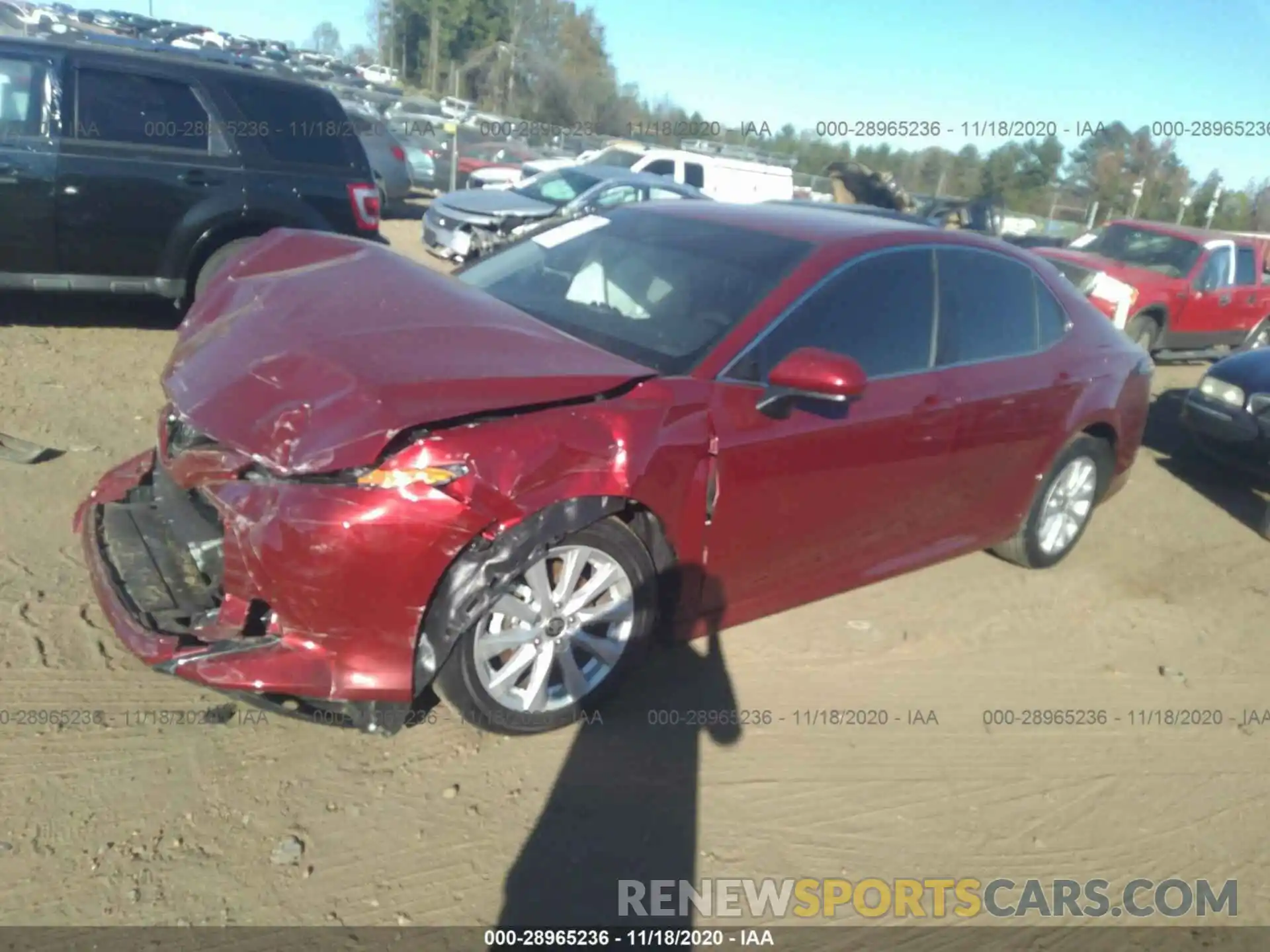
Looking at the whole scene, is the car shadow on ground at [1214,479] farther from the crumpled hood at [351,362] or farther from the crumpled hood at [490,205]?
the crumpled hood at [490,205]

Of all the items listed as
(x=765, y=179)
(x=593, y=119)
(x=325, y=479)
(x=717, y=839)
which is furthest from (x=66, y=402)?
(x=593, y=119)

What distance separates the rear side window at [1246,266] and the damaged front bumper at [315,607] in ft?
43.3

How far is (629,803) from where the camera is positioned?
3260 mm

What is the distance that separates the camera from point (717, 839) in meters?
3.18

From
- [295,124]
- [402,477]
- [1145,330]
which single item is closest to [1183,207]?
[1145,330]

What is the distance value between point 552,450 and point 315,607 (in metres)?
0.83

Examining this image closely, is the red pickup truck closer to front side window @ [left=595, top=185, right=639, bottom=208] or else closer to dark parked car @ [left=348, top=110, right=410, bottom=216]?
front side window @ [left=595, top=185, right=639, bottom=208]

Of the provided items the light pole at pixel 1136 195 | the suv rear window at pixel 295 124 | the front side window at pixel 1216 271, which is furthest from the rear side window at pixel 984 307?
the light pole at pixel 1136 195

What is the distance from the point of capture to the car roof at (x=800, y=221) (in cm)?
427

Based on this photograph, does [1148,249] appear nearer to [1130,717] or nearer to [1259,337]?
[1259,337]

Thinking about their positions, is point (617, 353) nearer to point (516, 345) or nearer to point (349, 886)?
point (516, 345)

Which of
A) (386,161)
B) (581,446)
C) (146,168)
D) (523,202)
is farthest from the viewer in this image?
(386,161)

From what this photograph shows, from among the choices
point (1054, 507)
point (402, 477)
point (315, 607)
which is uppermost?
point (402, 477)

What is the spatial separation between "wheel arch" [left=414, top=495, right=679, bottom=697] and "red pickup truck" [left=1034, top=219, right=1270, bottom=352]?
966 cm
